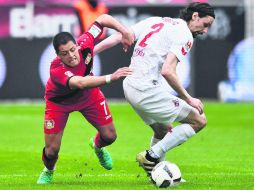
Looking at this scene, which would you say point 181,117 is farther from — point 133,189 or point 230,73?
point 230,73

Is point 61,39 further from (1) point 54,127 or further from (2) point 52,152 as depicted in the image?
(2) point 52,152

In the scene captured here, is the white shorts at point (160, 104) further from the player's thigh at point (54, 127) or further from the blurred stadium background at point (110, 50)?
the blurred stadium background at point (110, 50)

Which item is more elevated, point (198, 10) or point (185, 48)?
point (198, 10)

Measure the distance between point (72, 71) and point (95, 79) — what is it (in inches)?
30.8

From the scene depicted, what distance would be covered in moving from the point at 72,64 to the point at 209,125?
31.0 ft

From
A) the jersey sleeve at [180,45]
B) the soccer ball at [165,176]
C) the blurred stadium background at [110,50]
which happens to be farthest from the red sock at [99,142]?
the blurred stadium background at [110,50]

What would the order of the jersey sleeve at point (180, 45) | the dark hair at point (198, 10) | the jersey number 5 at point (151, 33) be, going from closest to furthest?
1. the jersey sleeve at point (180, 45)
2. the dark hair at point (198, 10)
3. the jersey number 5 at point (151, 33)

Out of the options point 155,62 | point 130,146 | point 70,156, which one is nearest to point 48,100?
point 155,62

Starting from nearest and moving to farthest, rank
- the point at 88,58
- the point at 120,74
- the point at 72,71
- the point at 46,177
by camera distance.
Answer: the point at 120,74, the point at 72,71, the point at 88,58, the point at 46,177

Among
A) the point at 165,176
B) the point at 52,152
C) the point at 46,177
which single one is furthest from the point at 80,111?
the point at 165,176

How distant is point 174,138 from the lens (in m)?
10.1

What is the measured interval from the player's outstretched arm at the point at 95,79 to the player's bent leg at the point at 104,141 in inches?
58.0

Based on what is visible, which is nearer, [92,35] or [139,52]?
[139,52]

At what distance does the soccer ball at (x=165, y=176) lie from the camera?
9.96 metres
